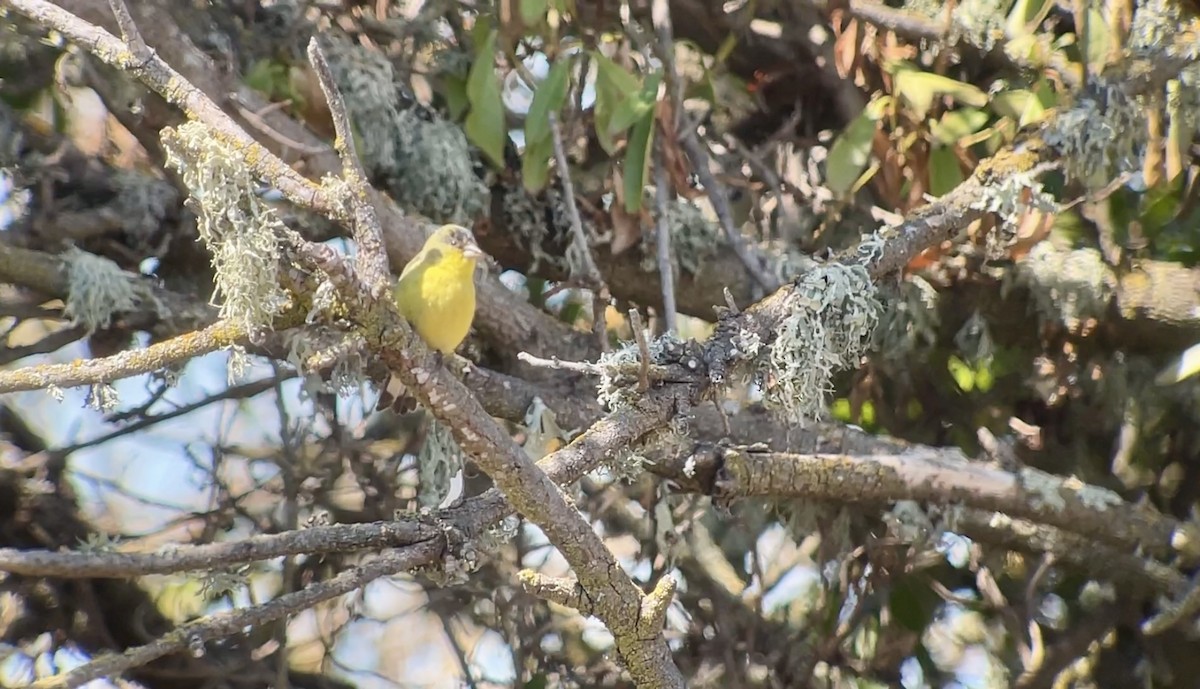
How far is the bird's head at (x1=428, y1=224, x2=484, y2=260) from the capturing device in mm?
1531

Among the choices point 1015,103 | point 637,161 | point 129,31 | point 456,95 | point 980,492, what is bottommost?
point 980,492

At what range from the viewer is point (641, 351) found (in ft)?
4.29

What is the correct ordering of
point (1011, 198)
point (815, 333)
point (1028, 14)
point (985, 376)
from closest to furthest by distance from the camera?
point (815, 333) < point (1011, 198) < point (1028, 14) < point (985, 376)

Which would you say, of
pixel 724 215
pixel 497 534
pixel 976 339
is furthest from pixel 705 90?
pixel 497 534

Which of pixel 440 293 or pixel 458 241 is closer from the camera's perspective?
pixel 440 293

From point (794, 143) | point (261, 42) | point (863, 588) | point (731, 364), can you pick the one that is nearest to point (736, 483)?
point (731, 364)

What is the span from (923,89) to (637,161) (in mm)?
556

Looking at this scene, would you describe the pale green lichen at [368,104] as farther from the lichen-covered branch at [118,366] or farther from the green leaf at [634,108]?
the lichen-covered branch at [118,366]

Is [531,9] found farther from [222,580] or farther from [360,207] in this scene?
[222,580]

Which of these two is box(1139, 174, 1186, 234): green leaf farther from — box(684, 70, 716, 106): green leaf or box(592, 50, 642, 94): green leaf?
box(592, 50, 642, 94): green leaf

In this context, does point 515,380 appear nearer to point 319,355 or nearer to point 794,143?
point 319,355

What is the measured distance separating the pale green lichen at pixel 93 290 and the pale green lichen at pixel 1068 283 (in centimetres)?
170

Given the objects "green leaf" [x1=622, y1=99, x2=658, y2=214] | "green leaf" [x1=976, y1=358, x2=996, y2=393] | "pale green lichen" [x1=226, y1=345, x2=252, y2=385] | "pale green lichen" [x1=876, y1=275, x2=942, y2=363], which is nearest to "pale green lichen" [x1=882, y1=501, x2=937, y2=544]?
"pale green lichen" [x1=876, y1=275, x2=942, y2=363]

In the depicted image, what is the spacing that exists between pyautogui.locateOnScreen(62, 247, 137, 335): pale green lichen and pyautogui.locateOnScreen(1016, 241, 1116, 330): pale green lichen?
1.70 meters
